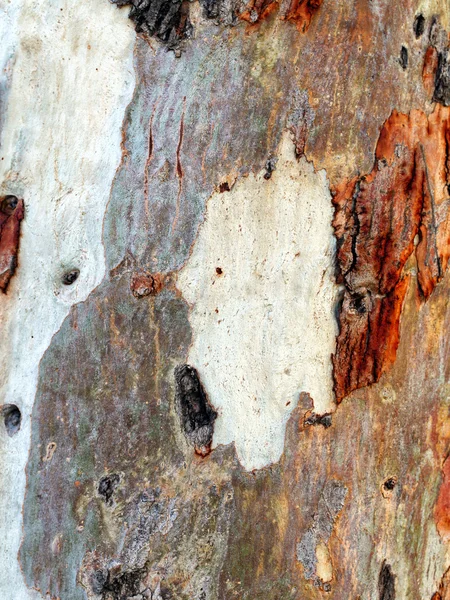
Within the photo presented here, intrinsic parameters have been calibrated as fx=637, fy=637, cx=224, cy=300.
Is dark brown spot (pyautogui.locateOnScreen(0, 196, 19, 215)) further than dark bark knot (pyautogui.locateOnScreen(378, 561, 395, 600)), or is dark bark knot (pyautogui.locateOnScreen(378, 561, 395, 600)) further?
dark bark knot (pyautogui.locateOnScreen(378, 561, 395, 600))

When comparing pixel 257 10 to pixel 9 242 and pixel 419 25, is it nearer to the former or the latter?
pixel 419 25

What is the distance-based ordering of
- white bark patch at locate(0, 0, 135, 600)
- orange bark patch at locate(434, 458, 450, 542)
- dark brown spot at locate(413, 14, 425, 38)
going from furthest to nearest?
1. orange bark patch at locate(434, 458, 450, 542)
2. dark brown spot at locate(413, 14, 425, 38)
3. white bark patch at locate(0, 0, 135, 600)

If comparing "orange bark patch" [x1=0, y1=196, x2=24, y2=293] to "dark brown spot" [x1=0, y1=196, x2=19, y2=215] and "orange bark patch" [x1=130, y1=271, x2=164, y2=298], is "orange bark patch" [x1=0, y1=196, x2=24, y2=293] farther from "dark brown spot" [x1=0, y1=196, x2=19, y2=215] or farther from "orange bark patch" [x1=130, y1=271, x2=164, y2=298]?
"orange bark patch" [x1=130, y1=271, x2=164, y2=298]

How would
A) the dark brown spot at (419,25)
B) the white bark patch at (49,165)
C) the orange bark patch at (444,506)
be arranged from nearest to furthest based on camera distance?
the white bark patch at (49,165), the dark brown spot at (419,25), the orange bark patch at (444,506)

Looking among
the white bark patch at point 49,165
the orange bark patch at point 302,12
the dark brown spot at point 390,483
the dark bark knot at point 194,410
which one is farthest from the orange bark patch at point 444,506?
the orange bark patch at point 302,12

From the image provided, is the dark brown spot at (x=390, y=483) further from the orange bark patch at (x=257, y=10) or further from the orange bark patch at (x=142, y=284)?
the orange bark patch at (x=257, y=10)

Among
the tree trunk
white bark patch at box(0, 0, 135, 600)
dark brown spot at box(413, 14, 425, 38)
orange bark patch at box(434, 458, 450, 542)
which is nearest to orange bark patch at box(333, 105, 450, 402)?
the tree trunk
